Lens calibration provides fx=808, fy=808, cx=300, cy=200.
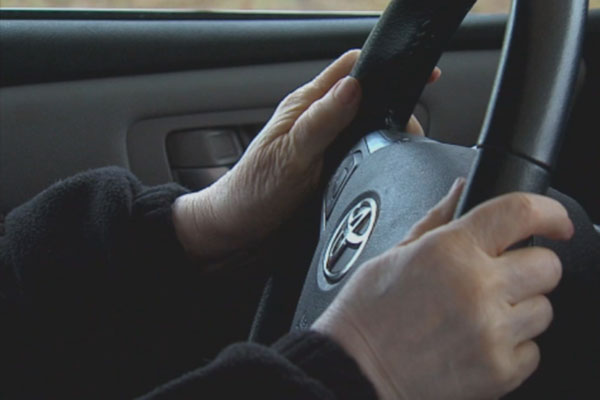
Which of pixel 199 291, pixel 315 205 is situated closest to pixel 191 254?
pixel 199 291

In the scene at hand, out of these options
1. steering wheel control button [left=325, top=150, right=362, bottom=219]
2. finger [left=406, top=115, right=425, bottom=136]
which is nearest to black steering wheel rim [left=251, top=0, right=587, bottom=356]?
steering wheel control button [left=325, top=150, right=362, bottom=219]

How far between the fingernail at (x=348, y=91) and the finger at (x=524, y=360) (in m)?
0.35

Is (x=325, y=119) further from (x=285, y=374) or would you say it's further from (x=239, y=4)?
(x=239, y=4)

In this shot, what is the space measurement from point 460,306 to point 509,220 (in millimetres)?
61

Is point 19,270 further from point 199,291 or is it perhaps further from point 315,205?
point 315,205

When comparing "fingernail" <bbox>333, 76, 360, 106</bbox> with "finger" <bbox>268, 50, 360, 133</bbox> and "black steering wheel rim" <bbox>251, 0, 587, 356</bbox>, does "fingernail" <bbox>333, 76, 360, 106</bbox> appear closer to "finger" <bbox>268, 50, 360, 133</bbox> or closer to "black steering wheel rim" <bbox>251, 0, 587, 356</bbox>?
"finger" <bbox>268, 50, 360, 133</bbox>

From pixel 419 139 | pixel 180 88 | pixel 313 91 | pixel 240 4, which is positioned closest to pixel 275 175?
pixel 313 91

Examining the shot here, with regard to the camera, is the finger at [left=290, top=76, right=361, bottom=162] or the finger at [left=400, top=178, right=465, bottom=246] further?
the finger at [left=290, top=76, right=361, bottom=162]

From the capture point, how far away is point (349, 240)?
2.13 feet

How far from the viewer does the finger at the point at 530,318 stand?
0.51 meters

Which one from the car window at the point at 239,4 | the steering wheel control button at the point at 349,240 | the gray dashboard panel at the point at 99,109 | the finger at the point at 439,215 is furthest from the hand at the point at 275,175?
the car window at the point at 239,4

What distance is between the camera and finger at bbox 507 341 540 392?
52cm

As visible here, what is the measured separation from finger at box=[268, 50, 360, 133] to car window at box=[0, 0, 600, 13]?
1.95 ft

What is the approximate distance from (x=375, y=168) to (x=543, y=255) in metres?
0.22
